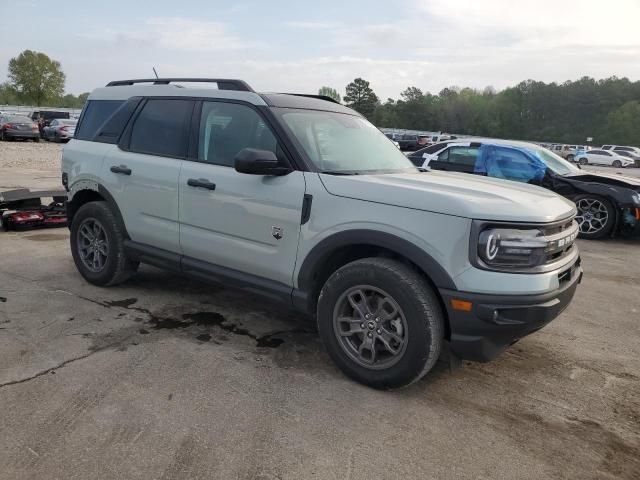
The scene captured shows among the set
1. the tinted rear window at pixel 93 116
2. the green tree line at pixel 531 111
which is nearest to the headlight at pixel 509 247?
the tinted rear window at pixel 93 116

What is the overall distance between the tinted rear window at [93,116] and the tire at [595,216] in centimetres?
724

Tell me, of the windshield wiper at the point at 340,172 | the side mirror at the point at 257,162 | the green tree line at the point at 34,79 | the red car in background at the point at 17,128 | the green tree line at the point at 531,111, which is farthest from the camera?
the green tree line at the point at 531,111

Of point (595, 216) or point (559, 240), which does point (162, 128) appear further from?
point (595, 216)

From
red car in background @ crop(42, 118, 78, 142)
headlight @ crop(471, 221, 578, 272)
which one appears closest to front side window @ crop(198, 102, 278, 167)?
headlight @ crop(471, 221, 578, 272)

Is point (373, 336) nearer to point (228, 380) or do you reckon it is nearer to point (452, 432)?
point (452, 432)

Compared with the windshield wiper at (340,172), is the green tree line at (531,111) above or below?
above

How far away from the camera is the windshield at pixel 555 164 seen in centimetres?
929

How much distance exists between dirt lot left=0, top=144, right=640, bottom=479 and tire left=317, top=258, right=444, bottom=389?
0.52 feet

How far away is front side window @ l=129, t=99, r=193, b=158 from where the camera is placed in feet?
13.8

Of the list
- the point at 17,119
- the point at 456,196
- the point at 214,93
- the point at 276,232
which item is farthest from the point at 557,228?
the point at 17,119

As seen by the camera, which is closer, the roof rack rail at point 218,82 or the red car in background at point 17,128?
the roof rack rail at point 218,82

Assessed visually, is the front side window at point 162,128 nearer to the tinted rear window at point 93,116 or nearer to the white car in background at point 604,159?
the tinted rear window at point 93,116

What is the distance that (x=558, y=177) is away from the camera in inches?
356

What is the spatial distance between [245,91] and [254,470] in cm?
268
